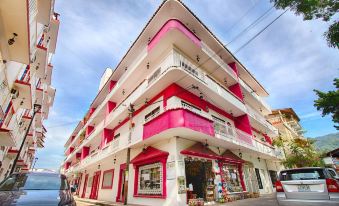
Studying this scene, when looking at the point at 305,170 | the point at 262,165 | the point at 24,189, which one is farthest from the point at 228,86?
the point at 24,189

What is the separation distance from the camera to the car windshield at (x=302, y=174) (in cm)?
600

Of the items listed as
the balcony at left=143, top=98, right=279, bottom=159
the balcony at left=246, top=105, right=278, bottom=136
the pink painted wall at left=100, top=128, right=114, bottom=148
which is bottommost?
the balcony at left=143, top=98, right=279, bottom=159

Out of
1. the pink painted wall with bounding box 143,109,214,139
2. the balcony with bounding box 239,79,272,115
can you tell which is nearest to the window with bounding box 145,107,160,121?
the pink painted wall with bounding box 143,109,214,139

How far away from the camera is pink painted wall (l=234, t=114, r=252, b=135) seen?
17750 mm

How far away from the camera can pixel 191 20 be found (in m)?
14.7

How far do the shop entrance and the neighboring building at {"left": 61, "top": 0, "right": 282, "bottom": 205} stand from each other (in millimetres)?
62

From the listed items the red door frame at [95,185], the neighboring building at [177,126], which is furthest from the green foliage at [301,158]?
the red door frame at [95,185]

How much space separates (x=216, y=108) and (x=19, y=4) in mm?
14410

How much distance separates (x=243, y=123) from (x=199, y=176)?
8.31 meters

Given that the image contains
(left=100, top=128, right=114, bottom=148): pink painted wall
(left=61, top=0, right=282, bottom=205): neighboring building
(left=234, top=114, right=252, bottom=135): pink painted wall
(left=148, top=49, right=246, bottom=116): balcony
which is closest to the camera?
(left=61, top=0, right=282, bottom=205): neighboring building

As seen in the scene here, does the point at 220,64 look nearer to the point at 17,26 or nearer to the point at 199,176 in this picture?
the point at 199,176

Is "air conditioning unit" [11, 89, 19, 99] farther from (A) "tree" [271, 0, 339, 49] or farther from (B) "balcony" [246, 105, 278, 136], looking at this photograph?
(B) "balcony" [246, 105, 278, 136]

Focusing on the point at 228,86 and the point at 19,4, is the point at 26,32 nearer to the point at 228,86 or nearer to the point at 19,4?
the point at 19,4

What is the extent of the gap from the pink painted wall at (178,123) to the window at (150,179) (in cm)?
230
